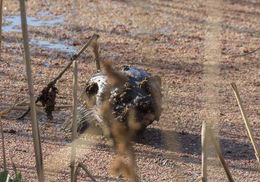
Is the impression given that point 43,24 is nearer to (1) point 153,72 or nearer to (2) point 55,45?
(2) point 55,45

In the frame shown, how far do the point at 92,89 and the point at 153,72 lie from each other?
58.4 inches

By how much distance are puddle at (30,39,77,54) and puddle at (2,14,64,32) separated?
325 millimetres

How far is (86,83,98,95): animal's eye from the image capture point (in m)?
5.20

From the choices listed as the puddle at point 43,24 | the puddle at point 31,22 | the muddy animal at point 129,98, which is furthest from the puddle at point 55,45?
the muddy animal at point 129,98

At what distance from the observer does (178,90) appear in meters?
6.61

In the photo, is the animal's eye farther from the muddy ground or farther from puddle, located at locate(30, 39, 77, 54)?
puddle, located at locate(30, 39, 77, 54)

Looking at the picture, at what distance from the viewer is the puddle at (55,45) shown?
767 cm

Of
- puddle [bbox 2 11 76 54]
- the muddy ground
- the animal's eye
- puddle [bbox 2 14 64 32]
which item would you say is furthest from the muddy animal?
puddle [bbox 2 14 64 32]

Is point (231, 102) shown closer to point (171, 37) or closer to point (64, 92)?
point (64, 92)

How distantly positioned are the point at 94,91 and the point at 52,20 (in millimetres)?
3690

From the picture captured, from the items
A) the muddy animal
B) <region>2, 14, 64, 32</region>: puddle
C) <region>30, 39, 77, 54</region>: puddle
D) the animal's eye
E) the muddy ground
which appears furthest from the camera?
<region>2, 14, 64, 32</region>: puddle

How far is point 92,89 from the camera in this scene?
524cm

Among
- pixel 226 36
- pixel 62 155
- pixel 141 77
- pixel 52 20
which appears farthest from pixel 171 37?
pixel 62 155

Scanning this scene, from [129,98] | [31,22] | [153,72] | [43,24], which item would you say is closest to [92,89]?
[129,98]
